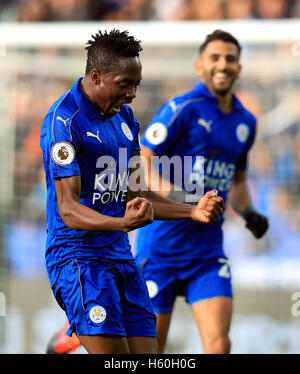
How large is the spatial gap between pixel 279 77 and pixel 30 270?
3.48 m

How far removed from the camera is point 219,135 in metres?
5.64

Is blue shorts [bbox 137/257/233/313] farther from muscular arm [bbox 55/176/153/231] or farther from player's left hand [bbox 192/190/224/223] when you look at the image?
muscular arm [bbox 55/176/153/231]

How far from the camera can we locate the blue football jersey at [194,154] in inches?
219

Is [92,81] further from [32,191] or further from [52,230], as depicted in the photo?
[32,191]

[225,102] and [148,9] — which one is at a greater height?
[148,9]

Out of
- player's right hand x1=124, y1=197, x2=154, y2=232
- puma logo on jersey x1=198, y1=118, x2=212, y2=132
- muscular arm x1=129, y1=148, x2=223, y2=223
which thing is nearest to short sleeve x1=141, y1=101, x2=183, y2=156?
puma logo on jersey x1=198, y1=118, x2=212, y2=132

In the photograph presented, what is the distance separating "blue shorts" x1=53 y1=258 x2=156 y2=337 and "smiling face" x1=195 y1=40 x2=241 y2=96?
6.96 feet

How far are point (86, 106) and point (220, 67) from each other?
2054 millimetres

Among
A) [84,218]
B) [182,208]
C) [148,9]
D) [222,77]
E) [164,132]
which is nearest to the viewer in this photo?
[84,218]

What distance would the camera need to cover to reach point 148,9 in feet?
32.9

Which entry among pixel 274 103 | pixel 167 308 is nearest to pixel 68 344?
pixel 167 308

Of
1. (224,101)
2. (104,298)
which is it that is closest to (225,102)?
(224,101)

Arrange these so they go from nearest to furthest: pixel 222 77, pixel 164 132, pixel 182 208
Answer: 1. pixel 182 208
2. pixel 164 132
3. pixel 222 77

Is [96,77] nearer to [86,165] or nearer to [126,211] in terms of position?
[86,165]
